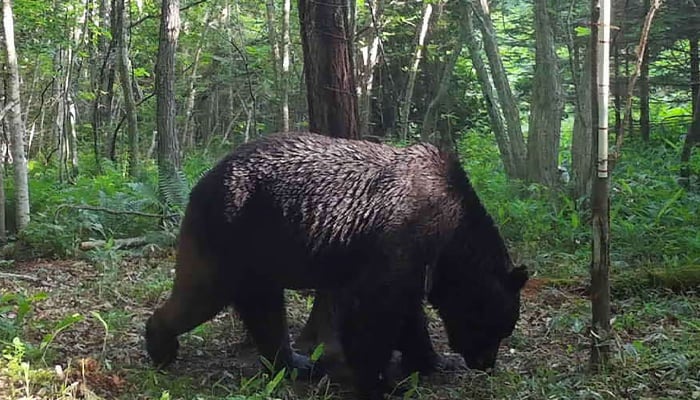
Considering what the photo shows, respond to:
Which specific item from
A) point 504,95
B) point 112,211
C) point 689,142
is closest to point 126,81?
point 112,211

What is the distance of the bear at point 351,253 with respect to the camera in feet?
15.5

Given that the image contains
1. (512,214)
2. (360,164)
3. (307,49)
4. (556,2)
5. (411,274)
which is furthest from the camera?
(556,2)

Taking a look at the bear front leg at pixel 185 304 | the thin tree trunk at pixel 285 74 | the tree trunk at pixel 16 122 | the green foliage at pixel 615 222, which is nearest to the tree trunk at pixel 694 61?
the green foliage at pixel 615 222

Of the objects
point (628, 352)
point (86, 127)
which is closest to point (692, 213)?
point (628, 352)

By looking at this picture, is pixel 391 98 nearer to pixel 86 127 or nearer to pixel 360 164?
pixel 86 127

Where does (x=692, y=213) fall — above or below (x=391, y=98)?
below

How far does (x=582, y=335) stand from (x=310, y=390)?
2.12m

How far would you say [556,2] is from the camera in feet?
38.1

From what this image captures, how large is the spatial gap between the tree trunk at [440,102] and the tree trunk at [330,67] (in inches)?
357

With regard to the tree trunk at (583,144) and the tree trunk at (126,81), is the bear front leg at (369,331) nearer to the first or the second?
the tree trunk at (583,144)

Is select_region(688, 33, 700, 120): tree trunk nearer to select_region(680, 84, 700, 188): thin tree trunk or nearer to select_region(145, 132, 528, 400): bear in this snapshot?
select_region(680, 84, 700, 188): thin tree trunk

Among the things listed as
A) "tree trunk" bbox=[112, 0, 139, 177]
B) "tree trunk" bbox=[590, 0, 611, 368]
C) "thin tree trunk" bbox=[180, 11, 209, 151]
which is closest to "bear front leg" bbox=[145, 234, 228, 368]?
"tree trunk" bbox=[590, 0, 611, 368]

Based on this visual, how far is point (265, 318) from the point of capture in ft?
16.7

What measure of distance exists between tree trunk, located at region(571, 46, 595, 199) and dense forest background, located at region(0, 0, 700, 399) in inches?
1.1
